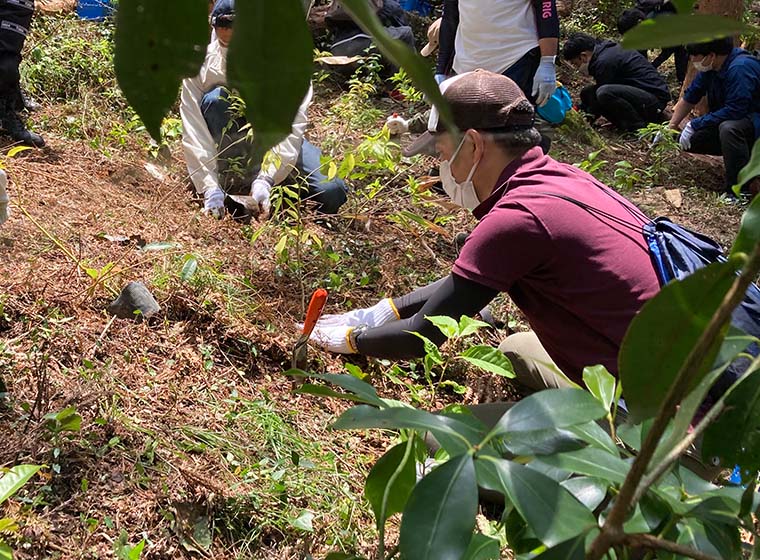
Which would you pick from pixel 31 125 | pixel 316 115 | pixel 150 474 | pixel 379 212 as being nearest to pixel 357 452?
pixel 150 474

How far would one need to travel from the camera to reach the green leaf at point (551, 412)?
2.16 ft

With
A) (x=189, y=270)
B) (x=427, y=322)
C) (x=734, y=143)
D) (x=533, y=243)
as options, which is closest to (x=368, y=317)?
(x=427, y=322)

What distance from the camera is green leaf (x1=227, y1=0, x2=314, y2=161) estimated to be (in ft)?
1.06

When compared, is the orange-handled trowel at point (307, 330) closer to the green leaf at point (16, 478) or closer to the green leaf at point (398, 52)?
the green leaf at point (16, 478)

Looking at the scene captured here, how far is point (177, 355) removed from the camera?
2.29 m

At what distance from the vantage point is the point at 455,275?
6.15 ft

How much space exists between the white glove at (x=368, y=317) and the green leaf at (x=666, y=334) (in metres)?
1.87

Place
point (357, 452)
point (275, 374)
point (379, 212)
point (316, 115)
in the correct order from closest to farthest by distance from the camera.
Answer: point (357, 452) < point (275, 374) < point (379, 212) < point (316, 115)

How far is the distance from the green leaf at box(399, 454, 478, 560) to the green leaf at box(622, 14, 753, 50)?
365 millimetres

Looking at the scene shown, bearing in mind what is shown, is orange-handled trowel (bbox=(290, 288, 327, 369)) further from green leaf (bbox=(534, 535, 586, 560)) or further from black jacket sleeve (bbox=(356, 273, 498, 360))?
green leaf (bbox=(534, 535, 586, 560))

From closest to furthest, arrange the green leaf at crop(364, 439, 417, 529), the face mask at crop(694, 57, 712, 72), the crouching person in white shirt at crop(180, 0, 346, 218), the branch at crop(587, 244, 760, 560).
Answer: the branch at crop(587, 244, 760, 560) → the green leaf at crop(364, 439, 417, 529) → the crouching person in white shirt at crop(180, 0, 346, 218) → the face mask at crop(694, 57, 712, 72)

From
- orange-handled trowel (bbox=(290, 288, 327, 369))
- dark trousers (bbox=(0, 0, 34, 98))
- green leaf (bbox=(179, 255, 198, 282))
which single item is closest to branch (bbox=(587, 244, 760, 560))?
orange-handled trowel (bbox=(290, 288, 327, 369))

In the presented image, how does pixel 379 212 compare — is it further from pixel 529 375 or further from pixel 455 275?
pixel 455 275

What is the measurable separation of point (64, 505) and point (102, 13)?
458 centimetres
